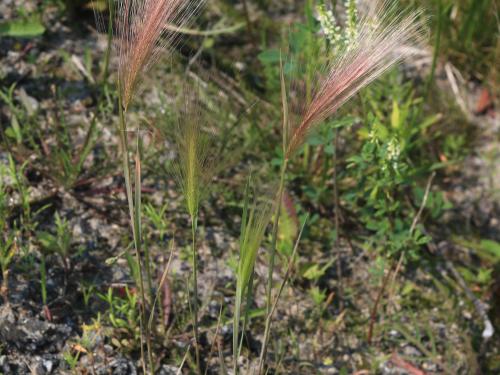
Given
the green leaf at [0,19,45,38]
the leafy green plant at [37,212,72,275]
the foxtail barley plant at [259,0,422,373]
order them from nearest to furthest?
the foxtail barley plant at [259,0,422,373], the leafy green plant at [37,212,72,275], the green leaf at [0,19,45,38]

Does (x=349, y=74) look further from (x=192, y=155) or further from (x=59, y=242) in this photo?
(x=59, y=242)

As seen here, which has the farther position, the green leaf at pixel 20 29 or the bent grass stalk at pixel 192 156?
the green leaf at pixel 20 29

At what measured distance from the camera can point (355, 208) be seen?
111 inches

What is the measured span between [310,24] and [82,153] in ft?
2.98

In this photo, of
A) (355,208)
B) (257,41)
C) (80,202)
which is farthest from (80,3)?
(355,208)

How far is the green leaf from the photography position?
8.96 ft

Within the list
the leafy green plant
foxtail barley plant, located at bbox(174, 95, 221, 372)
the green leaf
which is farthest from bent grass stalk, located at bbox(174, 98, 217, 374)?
the green leaf

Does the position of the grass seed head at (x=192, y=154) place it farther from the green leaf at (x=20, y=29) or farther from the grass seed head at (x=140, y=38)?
Answer: the green leaf at (x=20, y=29)

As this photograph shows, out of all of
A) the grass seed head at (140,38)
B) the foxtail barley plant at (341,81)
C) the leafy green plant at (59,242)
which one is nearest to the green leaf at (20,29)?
the leafy green plant at (59,242)

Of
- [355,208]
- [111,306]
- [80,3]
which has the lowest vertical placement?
[111,306]

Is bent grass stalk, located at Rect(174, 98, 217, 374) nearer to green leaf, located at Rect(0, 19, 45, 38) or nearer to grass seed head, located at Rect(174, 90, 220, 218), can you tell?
grass seed head, located at Rect(174, 90, 220, 218)

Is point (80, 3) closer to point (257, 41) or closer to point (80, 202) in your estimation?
point (257, 41)

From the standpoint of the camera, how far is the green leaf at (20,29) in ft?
8.96

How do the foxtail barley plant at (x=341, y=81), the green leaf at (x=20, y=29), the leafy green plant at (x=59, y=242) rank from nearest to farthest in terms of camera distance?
the foxtail barley plant at (x=341, y=81) → the leafy green plant at (x=59, y=242) → the green leaf at (x=20, y=29)
